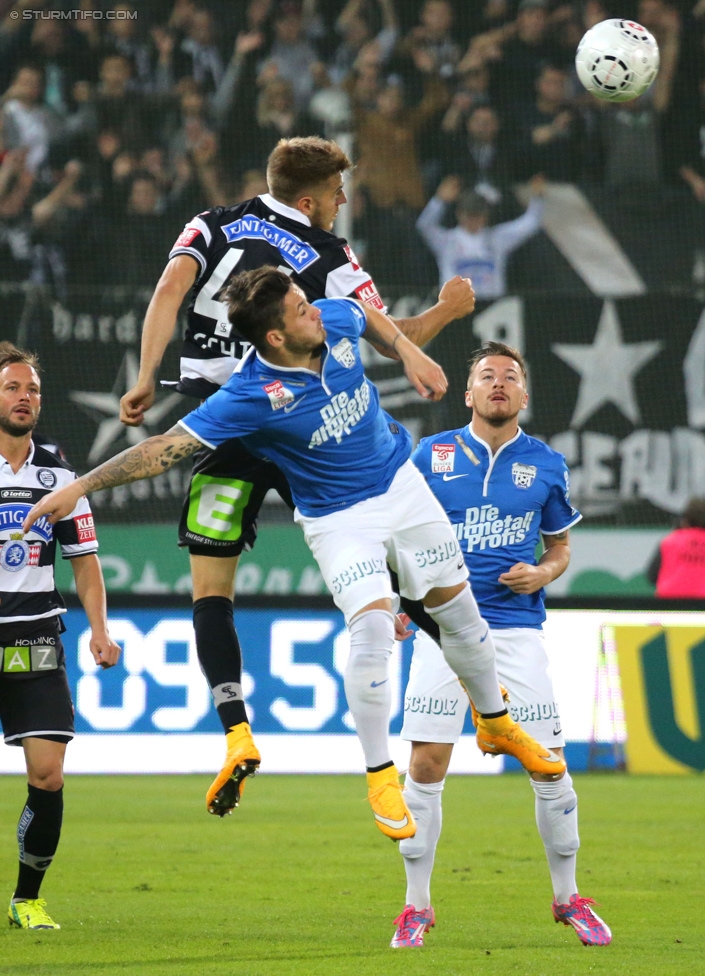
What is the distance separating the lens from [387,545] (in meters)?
4.98

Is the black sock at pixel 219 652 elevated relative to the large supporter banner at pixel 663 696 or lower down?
elevated

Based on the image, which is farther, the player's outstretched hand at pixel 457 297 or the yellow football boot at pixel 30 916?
the yellow football boot at pixel 30 916

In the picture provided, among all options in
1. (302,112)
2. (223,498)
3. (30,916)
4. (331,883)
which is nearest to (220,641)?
(223,498)

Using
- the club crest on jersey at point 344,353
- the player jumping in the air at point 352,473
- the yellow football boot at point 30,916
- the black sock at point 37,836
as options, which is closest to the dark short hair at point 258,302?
the player jumping in the air at point 352,473

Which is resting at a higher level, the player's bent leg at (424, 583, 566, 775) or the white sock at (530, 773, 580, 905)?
the player's bent leg at (424, 583, 566, 775)

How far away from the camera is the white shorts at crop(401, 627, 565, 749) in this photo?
5.68 meters

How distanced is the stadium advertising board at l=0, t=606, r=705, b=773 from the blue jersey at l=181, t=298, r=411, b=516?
6472 millimetres

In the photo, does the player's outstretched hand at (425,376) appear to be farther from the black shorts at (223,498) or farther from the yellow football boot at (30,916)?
the yellow football boot at (30,916)

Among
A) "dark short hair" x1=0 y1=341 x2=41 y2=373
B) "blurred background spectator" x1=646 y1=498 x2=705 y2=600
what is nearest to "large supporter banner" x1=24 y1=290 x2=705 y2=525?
"blurred background spectator" x1=646 y1=498 x2=705 y2=600

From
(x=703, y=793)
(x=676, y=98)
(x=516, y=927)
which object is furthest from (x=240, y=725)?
(x=676, y=98)

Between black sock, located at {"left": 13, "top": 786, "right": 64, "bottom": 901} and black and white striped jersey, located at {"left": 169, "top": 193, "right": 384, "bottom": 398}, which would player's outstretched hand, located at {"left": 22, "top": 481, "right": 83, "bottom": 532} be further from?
black sock, located at {"left": 13, "top": 786, "right": 64, "bottom": 901}

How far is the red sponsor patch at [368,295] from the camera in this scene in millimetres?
5195

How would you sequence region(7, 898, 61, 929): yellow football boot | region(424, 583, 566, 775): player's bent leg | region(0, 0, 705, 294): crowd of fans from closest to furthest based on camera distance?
region(424, 583, 566, 775): player's bent leg < region(7, 898, 61, 929): yellow football boot < region(0, 0, 705, 294): crowd of fans

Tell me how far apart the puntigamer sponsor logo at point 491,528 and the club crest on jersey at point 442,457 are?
208mm
